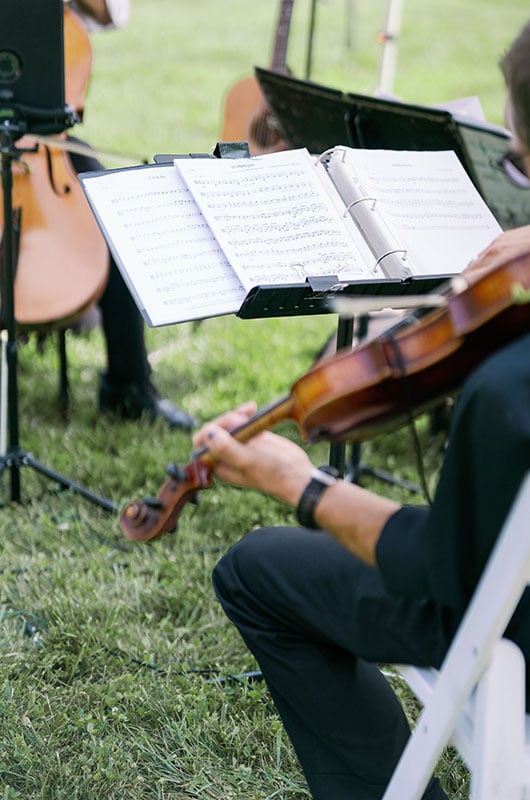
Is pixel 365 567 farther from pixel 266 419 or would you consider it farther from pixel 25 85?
pixel 25 85

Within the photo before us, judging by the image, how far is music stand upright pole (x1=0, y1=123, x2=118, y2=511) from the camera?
2660mm

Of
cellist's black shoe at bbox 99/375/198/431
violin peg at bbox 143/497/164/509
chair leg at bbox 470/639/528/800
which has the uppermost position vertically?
violin peg at bbox 143/497/164/509

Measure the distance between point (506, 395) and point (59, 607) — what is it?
A: 154 centimetres

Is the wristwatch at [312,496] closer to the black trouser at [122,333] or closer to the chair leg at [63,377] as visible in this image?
the black trouser at [122,333]

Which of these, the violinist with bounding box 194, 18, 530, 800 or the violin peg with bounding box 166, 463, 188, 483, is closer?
the violinist with bounding box 194, 18, 530, 800

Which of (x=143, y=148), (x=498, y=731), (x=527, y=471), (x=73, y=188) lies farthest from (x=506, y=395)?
(x=143, y=148)

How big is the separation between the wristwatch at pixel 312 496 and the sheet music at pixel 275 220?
1.79ft

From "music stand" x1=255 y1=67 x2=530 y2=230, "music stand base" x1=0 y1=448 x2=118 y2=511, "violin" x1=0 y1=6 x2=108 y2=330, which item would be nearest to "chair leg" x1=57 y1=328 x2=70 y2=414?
"violin" x1=0 y1=6 x2=108 y2=330

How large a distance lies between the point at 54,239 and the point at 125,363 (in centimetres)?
62

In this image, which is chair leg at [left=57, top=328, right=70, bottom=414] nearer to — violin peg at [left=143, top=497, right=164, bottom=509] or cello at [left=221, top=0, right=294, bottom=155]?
cello at [left=221, top=0, right=294, bottom=155]

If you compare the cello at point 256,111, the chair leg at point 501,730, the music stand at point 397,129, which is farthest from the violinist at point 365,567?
the cello at point 256,111

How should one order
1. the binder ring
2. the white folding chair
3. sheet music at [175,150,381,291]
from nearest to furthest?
the white folding chair
sheet music at [175,150,381,291]
the binder ring

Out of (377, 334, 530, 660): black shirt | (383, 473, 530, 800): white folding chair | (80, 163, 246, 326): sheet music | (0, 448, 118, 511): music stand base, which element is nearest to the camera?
(377, 334, 530, 660): black shirt

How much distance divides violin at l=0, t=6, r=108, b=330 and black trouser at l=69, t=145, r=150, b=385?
33 centimetres
